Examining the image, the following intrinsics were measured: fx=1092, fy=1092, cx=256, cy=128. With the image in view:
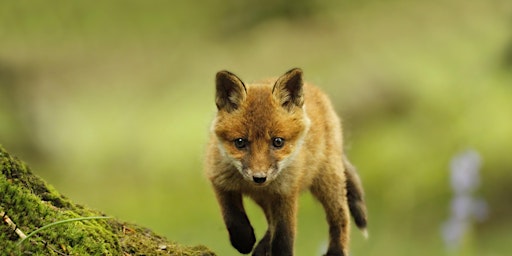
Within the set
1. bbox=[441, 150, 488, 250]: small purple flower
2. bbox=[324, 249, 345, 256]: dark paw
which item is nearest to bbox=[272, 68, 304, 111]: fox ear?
bbox=[324, 249, 345, 256]: dark paw

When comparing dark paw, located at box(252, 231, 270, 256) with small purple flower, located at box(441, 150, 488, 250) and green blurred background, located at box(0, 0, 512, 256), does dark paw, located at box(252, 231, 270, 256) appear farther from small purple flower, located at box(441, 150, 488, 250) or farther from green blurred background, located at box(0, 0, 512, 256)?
green blurred background, located at box(0, 0, 512, 256)

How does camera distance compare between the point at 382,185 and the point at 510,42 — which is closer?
the point at 382,185

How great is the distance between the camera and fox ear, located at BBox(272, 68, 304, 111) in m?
4.50

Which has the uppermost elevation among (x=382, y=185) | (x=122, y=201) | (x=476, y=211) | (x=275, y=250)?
(x=382, y=185)

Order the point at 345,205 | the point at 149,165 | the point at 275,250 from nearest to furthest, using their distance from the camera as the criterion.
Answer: the point at 275,250 → the point at 345,205 → the point at 149,165

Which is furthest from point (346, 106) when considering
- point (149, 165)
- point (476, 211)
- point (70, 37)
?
point (476, 211)

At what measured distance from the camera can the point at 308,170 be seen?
473cm

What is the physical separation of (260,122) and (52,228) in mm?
1389

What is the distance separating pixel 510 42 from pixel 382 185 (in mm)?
2594

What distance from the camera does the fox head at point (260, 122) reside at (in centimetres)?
437

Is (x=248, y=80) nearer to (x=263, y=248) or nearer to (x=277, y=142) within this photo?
(x=263, y=248)

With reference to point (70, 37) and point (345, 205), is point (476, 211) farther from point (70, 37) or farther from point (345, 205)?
point (70, 37)

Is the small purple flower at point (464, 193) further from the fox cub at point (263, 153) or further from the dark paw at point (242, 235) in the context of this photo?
the dark paw at point (242, 235)

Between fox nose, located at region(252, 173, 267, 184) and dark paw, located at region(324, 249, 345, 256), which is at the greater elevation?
dark paw, located at region(324, 249, 345, 256)
